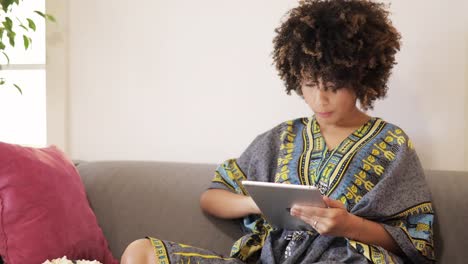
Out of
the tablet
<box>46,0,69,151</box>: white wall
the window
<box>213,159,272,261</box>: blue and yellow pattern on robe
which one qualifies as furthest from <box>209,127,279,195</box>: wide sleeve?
the window

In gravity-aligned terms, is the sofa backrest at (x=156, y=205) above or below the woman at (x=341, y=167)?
below

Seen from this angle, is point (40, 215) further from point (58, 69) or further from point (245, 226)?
point (58, 69)

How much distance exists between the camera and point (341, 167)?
1.25 metres

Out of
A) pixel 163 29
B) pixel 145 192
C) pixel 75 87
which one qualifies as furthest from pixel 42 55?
pixel 145 192

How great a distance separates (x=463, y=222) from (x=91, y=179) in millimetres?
955

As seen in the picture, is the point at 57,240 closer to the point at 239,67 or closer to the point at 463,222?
the point at 239,67

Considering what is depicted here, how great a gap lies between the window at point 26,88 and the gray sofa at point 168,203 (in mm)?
553

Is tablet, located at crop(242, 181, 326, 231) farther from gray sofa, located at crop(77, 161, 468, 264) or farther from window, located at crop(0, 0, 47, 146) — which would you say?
window, located at crop(0, 0, 47, 146)

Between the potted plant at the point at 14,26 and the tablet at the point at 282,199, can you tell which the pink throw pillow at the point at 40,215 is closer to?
the tablet at the point at 282,199

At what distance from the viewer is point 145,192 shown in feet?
5.01

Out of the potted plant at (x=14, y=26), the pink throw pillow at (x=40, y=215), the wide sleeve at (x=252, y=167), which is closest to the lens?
the pink throw pillow at (x=40, y=215)

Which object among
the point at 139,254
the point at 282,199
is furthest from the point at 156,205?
the point at 282,199

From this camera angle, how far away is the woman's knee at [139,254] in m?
1.12

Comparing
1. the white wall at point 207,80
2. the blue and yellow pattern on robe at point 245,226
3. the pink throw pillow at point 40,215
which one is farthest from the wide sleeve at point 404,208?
the pink throw pillow at point 40,215
